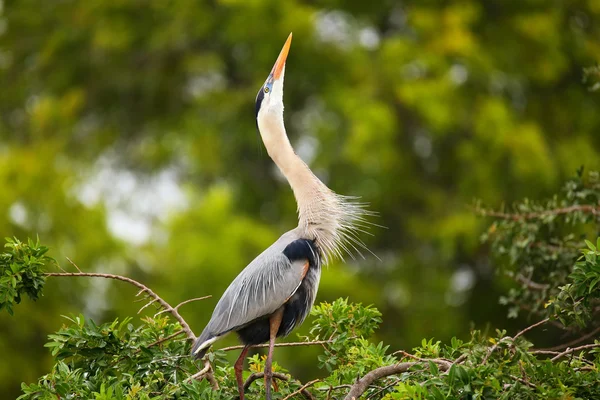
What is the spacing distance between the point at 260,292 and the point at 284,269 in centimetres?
19

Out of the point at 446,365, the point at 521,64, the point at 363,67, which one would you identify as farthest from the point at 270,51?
the point at 446,365

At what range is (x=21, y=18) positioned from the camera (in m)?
19.7

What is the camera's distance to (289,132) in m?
18.6

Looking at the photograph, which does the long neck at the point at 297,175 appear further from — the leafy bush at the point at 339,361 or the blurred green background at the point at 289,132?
the blurred green background at the point at 289,132

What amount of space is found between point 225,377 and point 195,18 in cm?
1350

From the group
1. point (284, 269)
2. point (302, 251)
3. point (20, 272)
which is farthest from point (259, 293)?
point (20, 272)

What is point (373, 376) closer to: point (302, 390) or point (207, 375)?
point (302, 390)

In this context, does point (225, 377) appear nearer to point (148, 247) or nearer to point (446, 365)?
point (446, 365)

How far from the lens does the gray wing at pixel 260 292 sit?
5695 millimetres

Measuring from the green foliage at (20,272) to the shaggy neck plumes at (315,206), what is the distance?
173 centimetres

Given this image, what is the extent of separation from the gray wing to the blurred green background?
9.00 m

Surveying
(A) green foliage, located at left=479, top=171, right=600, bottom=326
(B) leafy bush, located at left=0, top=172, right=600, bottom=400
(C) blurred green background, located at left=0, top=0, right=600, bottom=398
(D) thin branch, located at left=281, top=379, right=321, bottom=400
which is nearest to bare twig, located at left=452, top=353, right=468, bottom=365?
(B) leafy bush, located at left=0, top=172, right=600, bottom=400

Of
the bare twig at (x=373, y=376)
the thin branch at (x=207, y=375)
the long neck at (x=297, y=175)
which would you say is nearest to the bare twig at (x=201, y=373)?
the thin branch at (x=207, y=375)

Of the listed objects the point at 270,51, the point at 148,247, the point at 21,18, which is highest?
the point at 21,18
